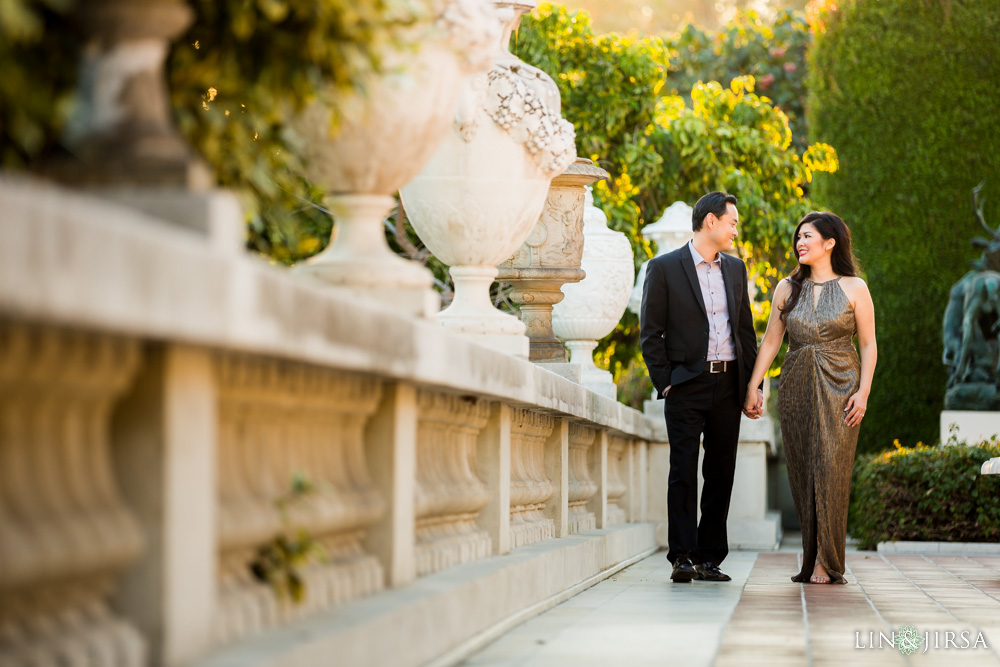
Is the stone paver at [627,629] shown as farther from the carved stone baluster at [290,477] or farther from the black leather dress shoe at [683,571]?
the carved stone baluster at [290,477]

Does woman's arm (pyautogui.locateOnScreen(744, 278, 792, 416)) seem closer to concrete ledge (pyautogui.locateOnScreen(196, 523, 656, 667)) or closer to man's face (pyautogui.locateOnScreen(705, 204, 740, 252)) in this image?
man's face (pyautogui.locateOnScreen(705, 204, 740, 252))

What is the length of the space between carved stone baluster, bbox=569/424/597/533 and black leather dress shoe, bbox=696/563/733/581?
0.63 metres

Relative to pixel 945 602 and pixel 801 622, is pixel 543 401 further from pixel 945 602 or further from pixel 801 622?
pixel 945 602

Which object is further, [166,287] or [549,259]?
[549,259]

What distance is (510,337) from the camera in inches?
216

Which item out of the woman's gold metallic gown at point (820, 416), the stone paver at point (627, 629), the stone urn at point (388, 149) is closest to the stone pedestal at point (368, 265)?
the stone urn at point (388, 149)

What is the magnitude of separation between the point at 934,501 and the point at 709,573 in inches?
232

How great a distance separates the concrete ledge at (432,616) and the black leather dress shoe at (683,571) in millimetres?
673

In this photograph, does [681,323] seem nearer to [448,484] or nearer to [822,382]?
[822,382]

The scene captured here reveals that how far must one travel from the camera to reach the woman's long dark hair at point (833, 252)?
727 cm

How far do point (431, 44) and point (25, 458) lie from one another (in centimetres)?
199

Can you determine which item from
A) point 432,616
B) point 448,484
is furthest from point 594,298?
point 432,616

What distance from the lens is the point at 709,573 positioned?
22.9 ft

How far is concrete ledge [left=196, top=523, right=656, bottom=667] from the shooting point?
8.68 ft
